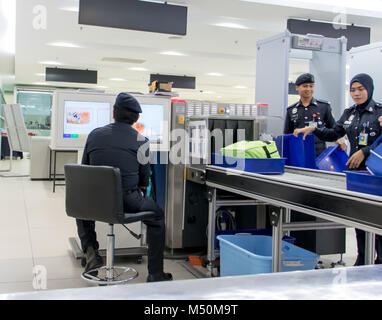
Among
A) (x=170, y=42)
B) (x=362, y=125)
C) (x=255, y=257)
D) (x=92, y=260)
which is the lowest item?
(x=92, y=260)

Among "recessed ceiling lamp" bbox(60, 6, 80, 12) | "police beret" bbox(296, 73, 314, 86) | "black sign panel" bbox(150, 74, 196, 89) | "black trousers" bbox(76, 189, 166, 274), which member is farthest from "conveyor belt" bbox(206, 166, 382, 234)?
"black sign panel" bbox(150, 74, 196, 89)

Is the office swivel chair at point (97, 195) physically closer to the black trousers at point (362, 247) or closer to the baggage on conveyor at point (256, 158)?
the baggage on conveyor at point (256, 158)

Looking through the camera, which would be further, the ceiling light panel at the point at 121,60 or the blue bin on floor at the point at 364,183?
the ceiling light panel at the point at 121,60

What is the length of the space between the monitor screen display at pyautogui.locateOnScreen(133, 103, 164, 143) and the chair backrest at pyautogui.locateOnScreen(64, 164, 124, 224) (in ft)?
4.38

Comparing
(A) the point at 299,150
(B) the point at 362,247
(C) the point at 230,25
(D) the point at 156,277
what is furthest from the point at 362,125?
(C) the point at 230,25

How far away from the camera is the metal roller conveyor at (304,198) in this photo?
67.9 inches

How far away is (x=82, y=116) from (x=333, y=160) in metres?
2.26

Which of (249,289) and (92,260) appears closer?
(249,289)

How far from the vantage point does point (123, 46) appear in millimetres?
10773

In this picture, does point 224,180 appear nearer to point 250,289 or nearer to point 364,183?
point 364,183

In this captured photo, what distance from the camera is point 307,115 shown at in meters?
3.90

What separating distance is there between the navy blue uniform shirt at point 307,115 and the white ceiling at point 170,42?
3374 millimetres

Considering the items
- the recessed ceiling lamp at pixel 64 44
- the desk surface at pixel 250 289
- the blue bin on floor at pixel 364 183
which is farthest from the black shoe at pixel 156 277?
the recessed ceiling lamp at pixel 64 44

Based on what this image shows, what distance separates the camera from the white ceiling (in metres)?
7.19
